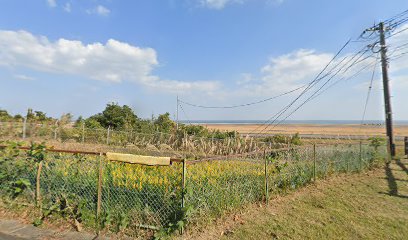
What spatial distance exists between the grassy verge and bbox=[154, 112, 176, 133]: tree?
46.0 feet

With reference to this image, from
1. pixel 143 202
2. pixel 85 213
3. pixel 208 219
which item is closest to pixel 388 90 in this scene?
pixel 208 219

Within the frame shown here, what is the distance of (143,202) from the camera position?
12.1 ft

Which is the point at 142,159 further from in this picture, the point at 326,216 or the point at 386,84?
the point at 386,84

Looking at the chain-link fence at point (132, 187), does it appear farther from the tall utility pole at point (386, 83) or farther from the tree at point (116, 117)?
the tree at point (116, 117)

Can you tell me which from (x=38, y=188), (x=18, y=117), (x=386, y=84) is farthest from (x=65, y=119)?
(x=386, y=84)

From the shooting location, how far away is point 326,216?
166 inches

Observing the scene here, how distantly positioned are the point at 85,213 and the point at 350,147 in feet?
27.9

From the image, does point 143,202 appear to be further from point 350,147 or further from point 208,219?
point 350,147

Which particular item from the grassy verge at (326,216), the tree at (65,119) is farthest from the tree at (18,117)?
the grassy verge at (326,216)

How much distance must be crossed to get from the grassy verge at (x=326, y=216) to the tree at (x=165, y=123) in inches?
552

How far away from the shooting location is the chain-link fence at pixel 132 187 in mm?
3545

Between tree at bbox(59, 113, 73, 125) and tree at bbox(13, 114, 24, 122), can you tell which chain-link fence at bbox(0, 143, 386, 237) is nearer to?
tree at bbox(59, 113, 73, 125)

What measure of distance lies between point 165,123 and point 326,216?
1615 cm

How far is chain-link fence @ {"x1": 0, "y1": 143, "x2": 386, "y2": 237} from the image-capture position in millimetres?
3545
